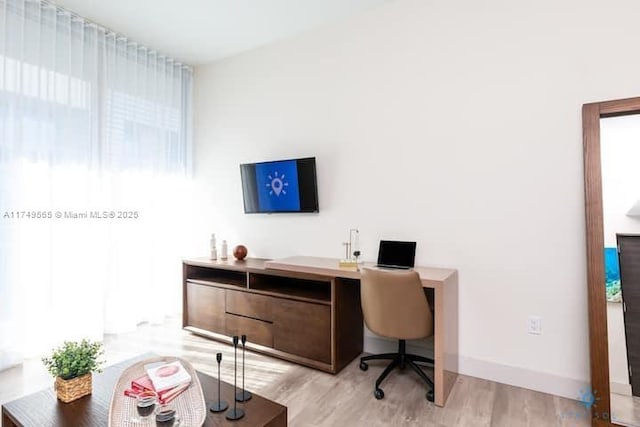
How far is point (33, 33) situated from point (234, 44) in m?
1.66

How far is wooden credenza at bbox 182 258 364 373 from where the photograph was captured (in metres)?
2.60

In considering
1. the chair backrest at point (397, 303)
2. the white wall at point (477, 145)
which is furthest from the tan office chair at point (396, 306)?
the white wall at point (477, 145)

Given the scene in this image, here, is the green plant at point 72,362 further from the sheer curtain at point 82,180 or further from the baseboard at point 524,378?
the baseboard at point 524,378

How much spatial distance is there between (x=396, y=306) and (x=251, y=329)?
139 centimetres

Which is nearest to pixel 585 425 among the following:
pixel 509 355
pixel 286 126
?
pixel 509 355

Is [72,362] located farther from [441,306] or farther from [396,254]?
[396,254]

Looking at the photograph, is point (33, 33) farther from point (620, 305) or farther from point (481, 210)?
point (620, 305)

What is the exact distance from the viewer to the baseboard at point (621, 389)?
1.94 metres

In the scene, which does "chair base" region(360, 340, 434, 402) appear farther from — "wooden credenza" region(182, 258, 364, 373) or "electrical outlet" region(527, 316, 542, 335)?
"electrical outlet" region(527, 316, 542, 335)

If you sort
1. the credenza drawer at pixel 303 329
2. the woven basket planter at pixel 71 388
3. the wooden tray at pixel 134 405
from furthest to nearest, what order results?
the credenza drawer at pixel 303 329 → the woven basket planter at pixel 71 388 → the wooden tray at pixel 134 405

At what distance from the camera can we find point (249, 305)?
3.00 metres

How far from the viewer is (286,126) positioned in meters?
A: 3.46

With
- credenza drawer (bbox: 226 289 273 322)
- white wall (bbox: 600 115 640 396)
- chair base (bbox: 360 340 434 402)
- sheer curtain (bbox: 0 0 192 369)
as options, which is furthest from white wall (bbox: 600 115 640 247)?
sheer curtain (bbox: 0 0 192 369)

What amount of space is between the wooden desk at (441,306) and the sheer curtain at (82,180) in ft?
5.55
